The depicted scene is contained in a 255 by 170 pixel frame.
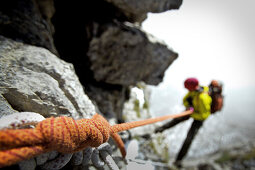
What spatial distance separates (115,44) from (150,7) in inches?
78.1

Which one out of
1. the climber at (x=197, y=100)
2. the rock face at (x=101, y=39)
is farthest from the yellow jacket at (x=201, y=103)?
the rock face at (x=101, y=39)

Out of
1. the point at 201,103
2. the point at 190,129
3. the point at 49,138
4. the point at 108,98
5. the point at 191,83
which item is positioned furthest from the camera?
the point at 108,98

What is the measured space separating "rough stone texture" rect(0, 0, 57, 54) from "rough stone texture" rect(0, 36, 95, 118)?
28 cm

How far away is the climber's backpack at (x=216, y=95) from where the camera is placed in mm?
5082

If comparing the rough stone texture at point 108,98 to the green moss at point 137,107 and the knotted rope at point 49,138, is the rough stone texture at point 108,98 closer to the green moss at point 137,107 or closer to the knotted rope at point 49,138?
the green moss at point 137,107

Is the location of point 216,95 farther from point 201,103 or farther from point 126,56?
point 126,56

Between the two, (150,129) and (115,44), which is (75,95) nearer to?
(115,44)

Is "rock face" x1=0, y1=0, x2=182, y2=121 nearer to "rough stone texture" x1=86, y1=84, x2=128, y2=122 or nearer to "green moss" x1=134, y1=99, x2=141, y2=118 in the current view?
"rough stone texture" x1=86, y1=84, x2=128, y2=122

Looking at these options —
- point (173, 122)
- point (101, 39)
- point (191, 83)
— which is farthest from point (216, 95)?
point (101, 39)

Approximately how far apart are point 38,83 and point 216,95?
18.1 ft

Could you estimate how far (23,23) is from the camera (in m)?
2.82

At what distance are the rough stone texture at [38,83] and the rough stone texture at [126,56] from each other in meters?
3.15

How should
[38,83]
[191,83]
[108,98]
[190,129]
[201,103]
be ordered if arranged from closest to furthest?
[38,83], [201,103], [191,83], [190,129], [108,98]

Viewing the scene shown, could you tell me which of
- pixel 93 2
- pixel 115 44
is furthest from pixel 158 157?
pixel 93 2
